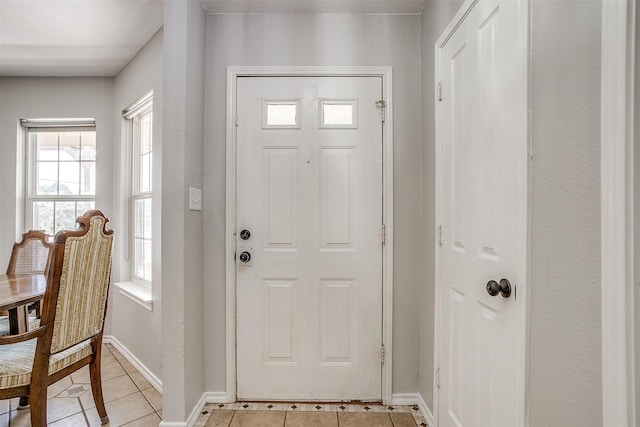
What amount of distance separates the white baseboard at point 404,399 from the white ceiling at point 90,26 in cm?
242

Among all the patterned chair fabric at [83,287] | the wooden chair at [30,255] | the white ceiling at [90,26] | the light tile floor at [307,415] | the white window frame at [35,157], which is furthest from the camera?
the white window frame at [35,157]

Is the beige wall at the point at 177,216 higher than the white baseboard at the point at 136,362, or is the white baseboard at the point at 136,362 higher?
the beige wall at the point at 177,216

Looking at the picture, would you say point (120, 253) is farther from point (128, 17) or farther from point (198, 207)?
point (128, 17)

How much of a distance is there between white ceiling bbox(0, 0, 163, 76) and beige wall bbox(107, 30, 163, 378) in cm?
12

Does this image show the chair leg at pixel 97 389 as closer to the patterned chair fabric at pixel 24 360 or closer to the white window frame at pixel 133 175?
the patterned chair fabric at pixel 24 360

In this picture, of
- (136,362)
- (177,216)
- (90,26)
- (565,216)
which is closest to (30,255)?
(136,362)

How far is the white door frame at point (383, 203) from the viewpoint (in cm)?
186

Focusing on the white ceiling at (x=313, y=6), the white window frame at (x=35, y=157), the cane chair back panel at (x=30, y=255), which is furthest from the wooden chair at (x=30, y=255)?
the white ceiling at (x=313, y=6)

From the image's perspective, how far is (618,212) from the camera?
2.14ft

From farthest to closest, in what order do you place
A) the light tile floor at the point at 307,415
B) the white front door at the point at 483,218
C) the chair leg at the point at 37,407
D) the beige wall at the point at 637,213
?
the light tile floor at the point at 307,415 → the chair leg at the point at 37,407 → the white front door at the point at 483,218 → the beige wall at the point at 637,213

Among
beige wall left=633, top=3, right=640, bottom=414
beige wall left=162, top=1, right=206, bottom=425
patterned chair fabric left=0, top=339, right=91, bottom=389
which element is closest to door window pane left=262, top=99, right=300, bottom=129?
beige wall left=162, top=1, right=206, bottom=425

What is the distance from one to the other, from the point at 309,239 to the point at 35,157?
10.3 ft

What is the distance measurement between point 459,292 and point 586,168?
0.80m

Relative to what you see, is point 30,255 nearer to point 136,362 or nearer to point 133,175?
point 133,175
